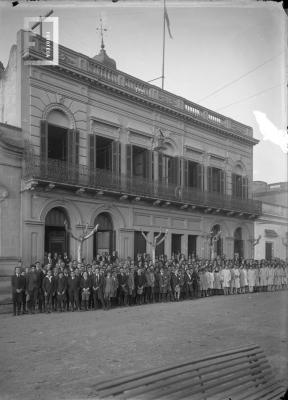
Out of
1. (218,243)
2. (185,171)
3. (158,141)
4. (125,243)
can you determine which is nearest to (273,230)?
(218,243)

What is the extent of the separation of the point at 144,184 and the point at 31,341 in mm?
13265

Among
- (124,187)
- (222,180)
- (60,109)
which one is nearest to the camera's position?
(60,109)

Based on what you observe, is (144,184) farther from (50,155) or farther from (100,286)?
(100,286)

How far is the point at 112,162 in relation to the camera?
823 inches

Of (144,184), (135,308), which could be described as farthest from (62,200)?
(135,308)

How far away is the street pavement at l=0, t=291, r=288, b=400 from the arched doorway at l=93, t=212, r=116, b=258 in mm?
6304

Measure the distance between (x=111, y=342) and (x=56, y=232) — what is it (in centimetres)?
1026

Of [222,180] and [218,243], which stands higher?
[222,180]

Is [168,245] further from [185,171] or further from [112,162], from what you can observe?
[112,162]

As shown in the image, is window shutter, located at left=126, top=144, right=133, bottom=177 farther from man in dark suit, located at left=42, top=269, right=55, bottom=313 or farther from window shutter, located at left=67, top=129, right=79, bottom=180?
man in dark suit, located at left=42, top=269, right=55, bottom=313

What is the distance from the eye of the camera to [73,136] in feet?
63.1

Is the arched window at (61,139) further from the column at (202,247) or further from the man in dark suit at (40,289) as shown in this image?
the column at (202,247)

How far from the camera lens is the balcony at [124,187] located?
1738 centimetres

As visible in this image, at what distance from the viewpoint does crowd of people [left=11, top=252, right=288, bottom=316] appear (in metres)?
13.4
